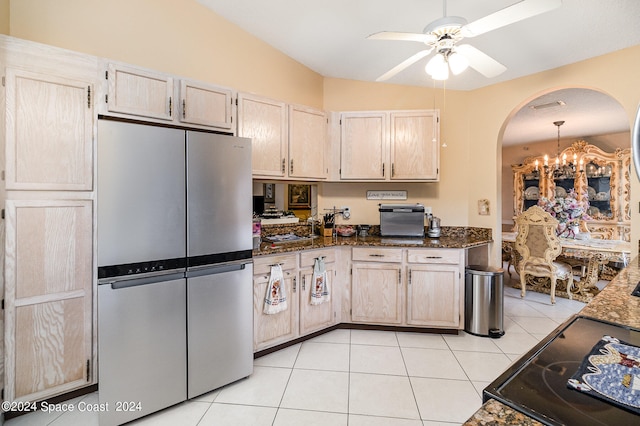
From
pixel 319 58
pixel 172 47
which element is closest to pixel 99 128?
pixel 172 47

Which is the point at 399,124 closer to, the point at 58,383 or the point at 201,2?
the point at 201,2

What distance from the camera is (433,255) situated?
2.83 m

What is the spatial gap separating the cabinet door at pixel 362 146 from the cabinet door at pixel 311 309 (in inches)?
41.7

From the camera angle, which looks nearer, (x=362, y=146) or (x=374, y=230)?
(x=362, y=146)

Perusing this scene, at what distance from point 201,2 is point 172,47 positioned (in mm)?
444

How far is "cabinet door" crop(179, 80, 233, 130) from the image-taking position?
85.6 inches

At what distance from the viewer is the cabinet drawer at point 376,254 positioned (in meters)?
2.87

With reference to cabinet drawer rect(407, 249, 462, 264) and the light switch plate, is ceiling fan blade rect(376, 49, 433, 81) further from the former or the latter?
the light switch plate

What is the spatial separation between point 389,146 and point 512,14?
5.66 ft

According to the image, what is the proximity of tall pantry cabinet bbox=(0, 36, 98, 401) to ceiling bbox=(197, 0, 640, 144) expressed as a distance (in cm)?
129

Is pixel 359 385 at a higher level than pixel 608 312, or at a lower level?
lower

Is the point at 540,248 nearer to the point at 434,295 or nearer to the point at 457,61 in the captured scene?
the point at 434,295

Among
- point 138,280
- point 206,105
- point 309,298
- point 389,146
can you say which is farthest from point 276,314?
point 389,146

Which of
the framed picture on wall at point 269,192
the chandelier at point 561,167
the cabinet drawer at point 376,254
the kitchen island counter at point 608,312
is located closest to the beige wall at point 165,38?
the framed picture on wall at point 269,192
